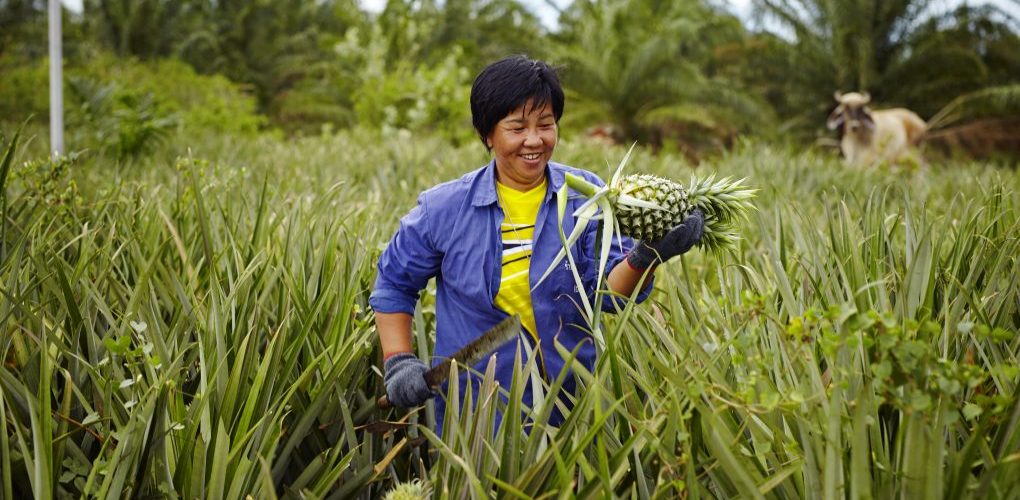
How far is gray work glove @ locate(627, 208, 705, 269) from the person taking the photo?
73.0 inches

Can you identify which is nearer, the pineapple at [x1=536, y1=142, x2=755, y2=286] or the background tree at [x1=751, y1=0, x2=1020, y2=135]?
the pineapple at [x1=536, y1=142, x2=755, y2=286]

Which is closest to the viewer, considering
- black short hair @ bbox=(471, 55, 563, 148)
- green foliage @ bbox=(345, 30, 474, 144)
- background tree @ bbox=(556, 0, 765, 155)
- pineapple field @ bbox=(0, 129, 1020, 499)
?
pineapple field @ bbox=(0, 129, 1020, 499)

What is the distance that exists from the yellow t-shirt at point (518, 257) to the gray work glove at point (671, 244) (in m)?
0.32

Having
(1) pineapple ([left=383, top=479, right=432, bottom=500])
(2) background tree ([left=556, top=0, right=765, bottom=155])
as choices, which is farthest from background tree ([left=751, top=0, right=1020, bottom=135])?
(1) pineapple ([left=383, top=479, right=432, bottom=500])

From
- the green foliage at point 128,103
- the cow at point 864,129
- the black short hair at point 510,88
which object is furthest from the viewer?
the cow at point 864,129

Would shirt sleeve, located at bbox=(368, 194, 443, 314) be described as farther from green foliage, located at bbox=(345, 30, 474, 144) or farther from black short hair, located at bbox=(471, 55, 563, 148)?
green foliage, located at bbox=(345, 30, 474, 144)

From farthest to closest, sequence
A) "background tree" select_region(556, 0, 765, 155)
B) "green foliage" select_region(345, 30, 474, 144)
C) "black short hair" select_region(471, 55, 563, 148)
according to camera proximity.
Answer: "background tree" select_region(556, 0, 765, 155), "green foliage" select_region(345, 30, 474, 144), "black short hair" select_region(471, 55, 563, 148)

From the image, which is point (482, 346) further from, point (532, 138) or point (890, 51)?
point (890, 51)

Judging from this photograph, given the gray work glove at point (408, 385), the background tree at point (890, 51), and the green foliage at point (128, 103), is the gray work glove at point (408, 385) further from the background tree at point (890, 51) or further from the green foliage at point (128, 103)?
the background tree at point (890, 51)

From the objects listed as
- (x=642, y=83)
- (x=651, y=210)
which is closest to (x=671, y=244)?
(x=651, y=210)

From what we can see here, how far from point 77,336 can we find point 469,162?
518cm

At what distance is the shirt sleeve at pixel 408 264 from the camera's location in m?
2.19

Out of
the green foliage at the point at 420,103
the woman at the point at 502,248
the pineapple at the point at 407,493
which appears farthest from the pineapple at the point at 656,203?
the green foliage at the point at 420,103

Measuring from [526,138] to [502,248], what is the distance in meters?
0.29
